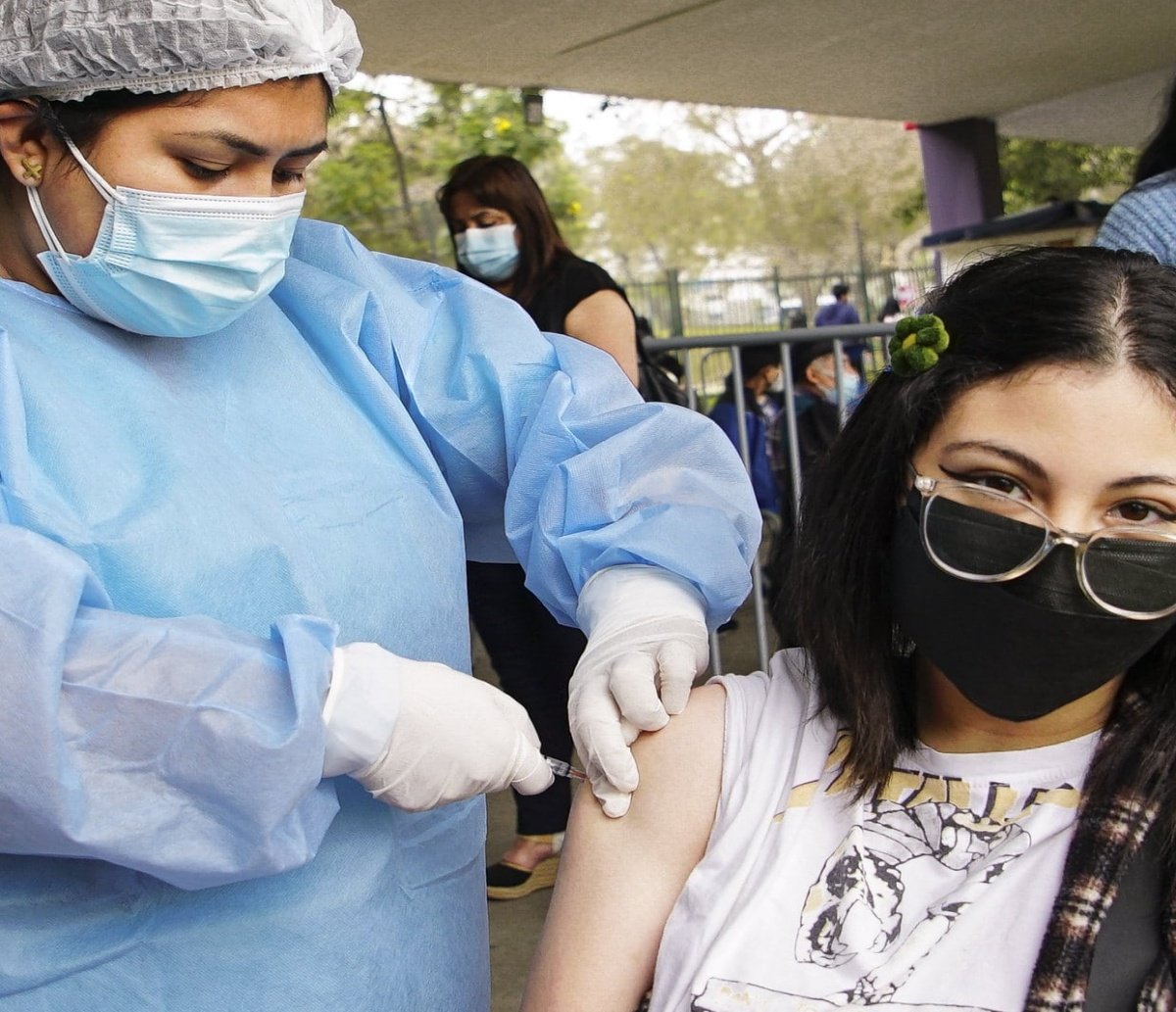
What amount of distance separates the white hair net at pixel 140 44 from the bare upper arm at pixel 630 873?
0.75 metres

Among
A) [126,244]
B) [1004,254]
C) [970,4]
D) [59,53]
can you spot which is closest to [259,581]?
[126,244]

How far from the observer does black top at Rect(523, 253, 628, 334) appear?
301cm

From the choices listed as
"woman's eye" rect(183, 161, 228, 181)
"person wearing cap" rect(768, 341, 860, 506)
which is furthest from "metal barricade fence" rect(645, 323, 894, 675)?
"woman's eye" rect(183, 161, 228, 181)

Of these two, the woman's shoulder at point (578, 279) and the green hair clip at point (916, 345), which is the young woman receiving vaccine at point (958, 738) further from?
the woman's shoulder at point (578, 279)

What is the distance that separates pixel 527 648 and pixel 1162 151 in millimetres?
1612

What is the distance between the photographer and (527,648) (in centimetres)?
297

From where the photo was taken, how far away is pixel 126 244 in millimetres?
1213

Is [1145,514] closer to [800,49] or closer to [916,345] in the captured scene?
[916,345]

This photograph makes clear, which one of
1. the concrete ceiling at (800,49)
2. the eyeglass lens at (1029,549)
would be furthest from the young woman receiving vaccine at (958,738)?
the concrete ceiling at (800,49)

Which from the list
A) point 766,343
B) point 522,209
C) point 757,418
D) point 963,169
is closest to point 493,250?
point 522,209

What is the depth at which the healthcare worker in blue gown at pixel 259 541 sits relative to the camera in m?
1.01

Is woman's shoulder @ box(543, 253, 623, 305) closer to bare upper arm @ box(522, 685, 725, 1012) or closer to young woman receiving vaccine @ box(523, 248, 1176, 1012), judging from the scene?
young woman receiving vaccine @ box(523, 248, 1176, 1012)

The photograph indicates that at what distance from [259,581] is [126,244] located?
334 mm

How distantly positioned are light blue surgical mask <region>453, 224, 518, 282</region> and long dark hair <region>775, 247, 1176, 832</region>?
5.97ft
